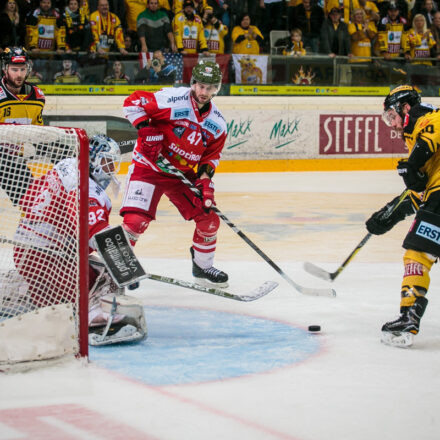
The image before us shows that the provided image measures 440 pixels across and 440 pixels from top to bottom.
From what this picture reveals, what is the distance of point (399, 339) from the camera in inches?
127

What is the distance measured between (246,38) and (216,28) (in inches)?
16.5

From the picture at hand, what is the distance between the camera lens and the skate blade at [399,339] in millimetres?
3211

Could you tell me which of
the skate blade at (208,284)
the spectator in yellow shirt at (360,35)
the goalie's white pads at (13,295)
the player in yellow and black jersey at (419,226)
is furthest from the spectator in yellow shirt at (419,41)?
the goalie's white pads at (13,295)

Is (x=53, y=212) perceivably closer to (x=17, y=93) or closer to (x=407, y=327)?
(x=407, y=327)

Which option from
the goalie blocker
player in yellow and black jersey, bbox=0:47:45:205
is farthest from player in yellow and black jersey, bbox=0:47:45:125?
the goalie blocker

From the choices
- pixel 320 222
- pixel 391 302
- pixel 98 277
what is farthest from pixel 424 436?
pixel 320 222

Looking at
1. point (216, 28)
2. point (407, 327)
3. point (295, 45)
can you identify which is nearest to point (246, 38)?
point (216, 28)

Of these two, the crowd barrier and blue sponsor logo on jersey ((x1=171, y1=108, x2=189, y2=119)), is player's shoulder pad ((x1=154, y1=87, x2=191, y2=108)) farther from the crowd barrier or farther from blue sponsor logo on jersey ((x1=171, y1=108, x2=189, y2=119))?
the crowd barrier

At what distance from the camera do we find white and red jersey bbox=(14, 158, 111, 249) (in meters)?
3.02

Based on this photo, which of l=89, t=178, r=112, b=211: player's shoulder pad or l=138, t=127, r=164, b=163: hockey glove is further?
l=138, t=127, r=164, b=163: hockey glove

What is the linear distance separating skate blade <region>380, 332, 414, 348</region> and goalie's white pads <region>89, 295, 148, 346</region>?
0.97 meters

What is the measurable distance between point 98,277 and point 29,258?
0.93 ft

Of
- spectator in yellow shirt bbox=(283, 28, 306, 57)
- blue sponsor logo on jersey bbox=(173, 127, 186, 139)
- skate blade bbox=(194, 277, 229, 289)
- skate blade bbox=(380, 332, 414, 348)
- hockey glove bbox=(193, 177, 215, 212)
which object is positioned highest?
spectator in yellow shirt bbox=(283, 28, 306, 57)

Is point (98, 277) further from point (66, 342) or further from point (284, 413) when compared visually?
point (284, 413)
